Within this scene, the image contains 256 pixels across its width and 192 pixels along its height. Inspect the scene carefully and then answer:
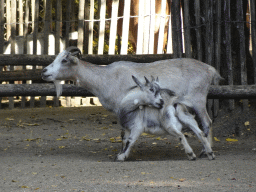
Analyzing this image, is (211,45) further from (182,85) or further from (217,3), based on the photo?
(182,85)

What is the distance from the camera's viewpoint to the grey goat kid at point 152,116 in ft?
18.3

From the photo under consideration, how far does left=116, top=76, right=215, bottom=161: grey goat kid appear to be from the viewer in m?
5.57

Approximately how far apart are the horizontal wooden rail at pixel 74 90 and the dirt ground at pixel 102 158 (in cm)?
73

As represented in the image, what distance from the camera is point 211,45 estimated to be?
7066 millimetres

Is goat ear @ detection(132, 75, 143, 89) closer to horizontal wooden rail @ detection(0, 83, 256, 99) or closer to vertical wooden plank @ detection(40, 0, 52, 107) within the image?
horizontal wooden rail @ detection(0, 83, 256, 99)

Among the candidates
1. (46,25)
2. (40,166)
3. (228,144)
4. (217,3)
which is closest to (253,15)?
(217,3)

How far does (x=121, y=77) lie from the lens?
Result: 19.0 feet

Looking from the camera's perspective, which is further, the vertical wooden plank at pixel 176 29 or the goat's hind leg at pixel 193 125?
the vertical wooden plank at pixel 176 29

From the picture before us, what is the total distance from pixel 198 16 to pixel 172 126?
2337 mm

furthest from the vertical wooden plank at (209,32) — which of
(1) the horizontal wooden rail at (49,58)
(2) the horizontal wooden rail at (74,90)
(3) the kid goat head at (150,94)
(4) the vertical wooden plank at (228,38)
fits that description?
(3) the kid goat head at (150,94)

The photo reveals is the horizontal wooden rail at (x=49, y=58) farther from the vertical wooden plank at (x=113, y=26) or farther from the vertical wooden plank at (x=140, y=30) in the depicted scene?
the vertical wooden plank at (x=140, y=30)

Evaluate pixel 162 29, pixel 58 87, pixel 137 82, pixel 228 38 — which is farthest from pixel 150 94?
pixel 162 29

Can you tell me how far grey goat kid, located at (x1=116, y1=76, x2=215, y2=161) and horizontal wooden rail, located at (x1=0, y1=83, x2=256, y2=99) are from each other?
834mm

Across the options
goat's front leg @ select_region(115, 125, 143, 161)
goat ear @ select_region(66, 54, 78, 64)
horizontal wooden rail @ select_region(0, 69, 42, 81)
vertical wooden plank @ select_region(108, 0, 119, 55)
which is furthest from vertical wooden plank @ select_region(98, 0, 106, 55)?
goat's front leg @ select_region(115, 125, 143, 161)
